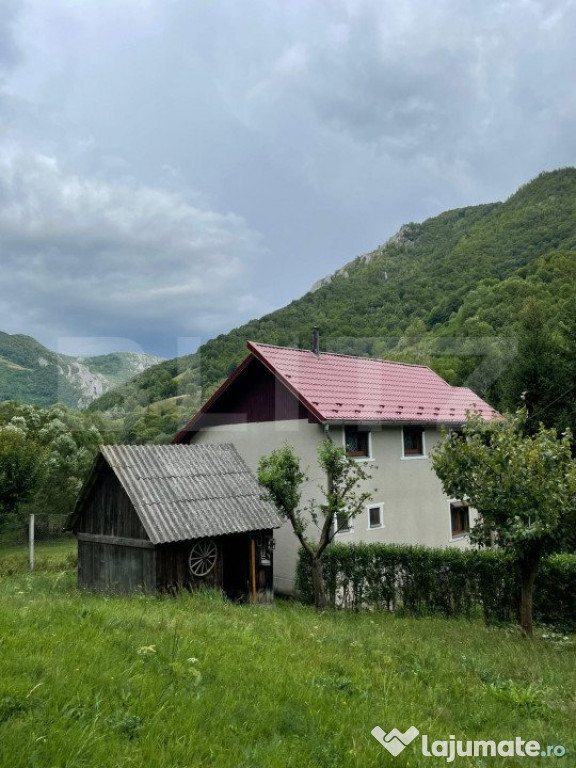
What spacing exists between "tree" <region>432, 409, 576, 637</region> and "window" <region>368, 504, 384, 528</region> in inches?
Result: 283

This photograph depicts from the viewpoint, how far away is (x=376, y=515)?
18438 millimetres

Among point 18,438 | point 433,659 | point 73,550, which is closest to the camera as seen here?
point 433,659

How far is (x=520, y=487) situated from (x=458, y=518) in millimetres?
13139

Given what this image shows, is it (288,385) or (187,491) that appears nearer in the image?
(187,491)

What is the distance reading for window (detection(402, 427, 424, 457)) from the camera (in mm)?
20094

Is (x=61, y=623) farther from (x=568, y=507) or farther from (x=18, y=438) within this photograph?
(x=18, y=438)

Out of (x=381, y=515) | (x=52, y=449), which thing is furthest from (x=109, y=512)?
(x=52, y=449)

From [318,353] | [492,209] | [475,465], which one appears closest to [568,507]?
[475,465]

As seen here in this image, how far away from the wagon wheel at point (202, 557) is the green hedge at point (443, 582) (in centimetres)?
312

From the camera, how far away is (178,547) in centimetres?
1337

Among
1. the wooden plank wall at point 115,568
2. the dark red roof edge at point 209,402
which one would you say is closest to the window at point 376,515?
the dark red roof edge at point 209,402

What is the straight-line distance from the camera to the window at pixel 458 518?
21.8 metres

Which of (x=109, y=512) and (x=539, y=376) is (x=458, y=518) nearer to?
(x=539, y=376)

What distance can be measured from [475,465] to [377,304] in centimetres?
4208
